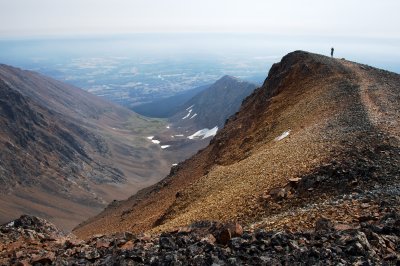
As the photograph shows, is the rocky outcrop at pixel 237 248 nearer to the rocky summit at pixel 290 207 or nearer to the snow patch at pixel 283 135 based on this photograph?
the rocky summit at pixel 290 207

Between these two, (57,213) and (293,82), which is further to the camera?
(57,213)

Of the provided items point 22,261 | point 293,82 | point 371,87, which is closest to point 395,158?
point 22,261

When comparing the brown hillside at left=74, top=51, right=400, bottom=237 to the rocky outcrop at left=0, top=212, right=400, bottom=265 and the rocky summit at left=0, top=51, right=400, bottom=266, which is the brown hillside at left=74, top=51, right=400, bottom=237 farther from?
the rocky outcrop at left=0, top=212, right=400, bottom=265

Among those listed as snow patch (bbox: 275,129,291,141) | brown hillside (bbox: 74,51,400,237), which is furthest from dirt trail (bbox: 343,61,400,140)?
snow patch (bbox: 275,129,291,141)

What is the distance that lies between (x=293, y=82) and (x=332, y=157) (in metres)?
33.8

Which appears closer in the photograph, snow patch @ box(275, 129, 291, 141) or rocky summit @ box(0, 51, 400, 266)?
rocky summit @ box(0, 51, 400, 266)

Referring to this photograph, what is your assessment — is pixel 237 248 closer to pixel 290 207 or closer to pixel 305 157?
pixel 290 207

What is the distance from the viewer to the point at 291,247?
16016 mm

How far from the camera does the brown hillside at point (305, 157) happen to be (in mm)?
23891

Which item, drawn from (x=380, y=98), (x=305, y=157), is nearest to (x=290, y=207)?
(x=305, y=157)

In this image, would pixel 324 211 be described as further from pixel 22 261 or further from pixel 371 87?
pixel 371 87

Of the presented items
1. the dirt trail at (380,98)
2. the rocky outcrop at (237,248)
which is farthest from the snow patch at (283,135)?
the rocky outcrop at (237,248)

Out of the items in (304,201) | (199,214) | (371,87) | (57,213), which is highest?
(371,87)

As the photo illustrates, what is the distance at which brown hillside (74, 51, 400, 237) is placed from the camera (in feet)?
78.4
